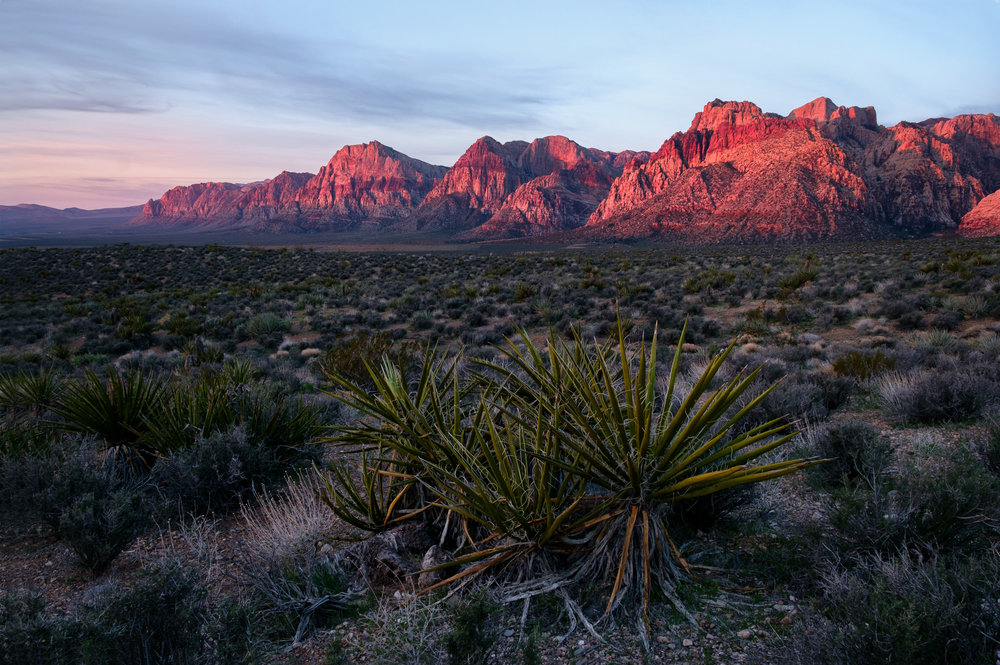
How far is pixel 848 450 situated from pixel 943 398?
2.44m

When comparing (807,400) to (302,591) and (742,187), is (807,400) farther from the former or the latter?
(742,187)

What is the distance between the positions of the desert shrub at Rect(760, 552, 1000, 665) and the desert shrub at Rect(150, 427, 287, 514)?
4022 millimetres

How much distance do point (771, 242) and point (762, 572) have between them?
74.2m

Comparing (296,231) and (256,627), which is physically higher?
(296,231)

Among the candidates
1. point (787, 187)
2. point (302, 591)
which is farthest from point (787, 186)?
point (302, 591)

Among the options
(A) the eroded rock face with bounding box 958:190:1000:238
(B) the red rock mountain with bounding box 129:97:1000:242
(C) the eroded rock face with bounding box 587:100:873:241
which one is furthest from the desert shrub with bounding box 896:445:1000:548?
(A) the eroded rock face with bounding box 958:190:1000:238

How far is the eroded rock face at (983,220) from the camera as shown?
64375 millimetres

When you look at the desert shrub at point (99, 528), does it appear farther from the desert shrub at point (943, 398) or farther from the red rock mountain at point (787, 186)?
the red rock mountain at point (787, 186)

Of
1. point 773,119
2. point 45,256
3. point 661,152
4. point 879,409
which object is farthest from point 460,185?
point 879,409

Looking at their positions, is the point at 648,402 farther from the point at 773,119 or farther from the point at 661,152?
the point at 661,152

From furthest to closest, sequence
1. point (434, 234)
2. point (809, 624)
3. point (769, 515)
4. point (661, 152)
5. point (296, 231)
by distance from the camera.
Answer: point (296, 231) → point (434, 234) → point (661, 152) → point (769, 515) → point (809, 624)

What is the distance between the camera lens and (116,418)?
4.93 meters

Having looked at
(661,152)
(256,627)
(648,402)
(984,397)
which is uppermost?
(661,152)

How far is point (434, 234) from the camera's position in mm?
139875
